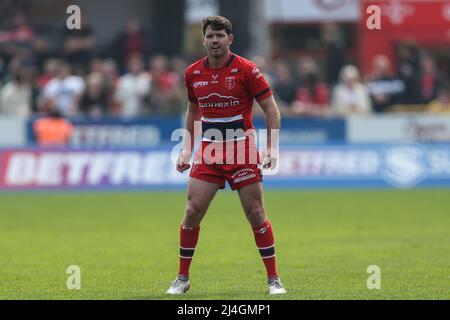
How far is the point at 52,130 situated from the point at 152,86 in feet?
10.7

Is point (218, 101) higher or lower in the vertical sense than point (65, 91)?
higher

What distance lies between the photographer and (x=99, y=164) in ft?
75.5

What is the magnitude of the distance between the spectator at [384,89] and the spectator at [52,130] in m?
6.89

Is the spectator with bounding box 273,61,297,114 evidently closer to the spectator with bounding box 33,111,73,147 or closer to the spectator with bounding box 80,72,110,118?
the spectator with bounding box 80,72,110,118

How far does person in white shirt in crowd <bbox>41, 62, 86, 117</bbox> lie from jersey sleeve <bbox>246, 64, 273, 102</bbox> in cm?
1524

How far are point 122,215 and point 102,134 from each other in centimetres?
689

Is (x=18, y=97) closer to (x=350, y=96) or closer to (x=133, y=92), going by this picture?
(x=133, y=92)

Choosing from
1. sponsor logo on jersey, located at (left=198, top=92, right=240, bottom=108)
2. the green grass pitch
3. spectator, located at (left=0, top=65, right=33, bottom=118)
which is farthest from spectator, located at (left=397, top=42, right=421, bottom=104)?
sponsor logo on jersey, located at (left=198, top=92, right=240, bottom=108)

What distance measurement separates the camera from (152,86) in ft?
86.4

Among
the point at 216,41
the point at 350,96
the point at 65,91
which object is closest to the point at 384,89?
the point at 350,96
